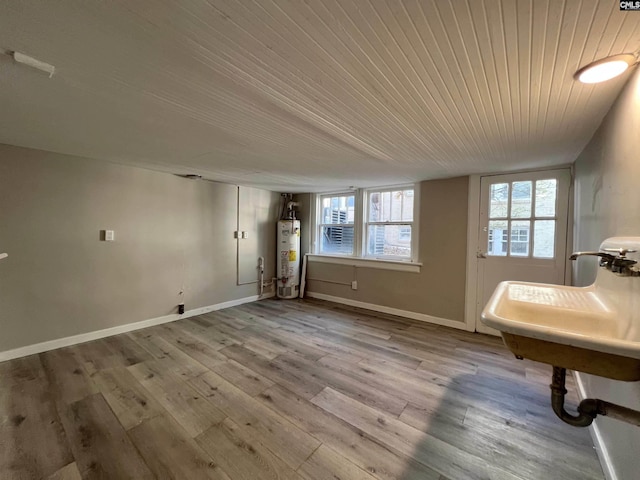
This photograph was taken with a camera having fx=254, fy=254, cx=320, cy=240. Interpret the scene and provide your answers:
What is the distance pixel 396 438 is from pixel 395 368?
0.85 metres

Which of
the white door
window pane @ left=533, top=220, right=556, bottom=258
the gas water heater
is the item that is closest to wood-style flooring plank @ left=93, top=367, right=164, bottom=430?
the gas water heater

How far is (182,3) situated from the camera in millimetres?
853

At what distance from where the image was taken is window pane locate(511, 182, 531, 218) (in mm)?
3031

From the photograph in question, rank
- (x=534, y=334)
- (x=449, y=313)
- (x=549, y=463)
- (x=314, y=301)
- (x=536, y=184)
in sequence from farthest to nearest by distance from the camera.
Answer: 1. (x=314, y=301)
2. (x=449, y=313)
3. (x=536, y=184)
4. (x=549, y=463)
5. (x=534, y=334)

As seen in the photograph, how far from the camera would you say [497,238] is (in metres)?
3.20

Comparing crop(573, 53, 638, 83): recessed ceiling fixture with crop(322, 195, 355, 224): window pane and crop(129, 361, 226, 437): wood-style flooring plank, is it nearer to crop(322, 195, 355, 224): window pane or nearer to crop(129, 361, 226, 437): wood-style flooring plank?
crop(129, 361, 226, 437): wood-style flooring plank

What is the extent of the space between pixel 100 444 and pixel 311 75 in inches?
95.2

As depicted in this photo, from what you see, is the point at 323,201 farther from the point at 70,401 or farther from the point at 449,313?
the point at 70,401

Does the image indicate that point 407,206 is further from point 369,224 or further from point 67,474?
point 67,474

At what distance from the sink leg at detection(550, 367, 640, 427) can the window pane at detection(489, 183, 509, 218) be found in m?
2.58

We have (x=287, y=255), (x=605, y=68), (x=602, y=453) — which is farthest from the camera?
(x=287, y=255)

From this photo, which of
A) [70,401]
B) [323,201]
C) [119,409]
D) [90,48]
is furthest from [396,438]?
[323,201]

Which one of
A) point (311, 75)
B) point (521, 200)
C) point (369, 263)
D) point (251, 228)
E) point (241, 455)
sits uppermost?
point (311, 75)

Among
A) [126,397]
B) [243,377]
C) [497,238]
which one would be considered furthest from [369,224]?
[126,397]
